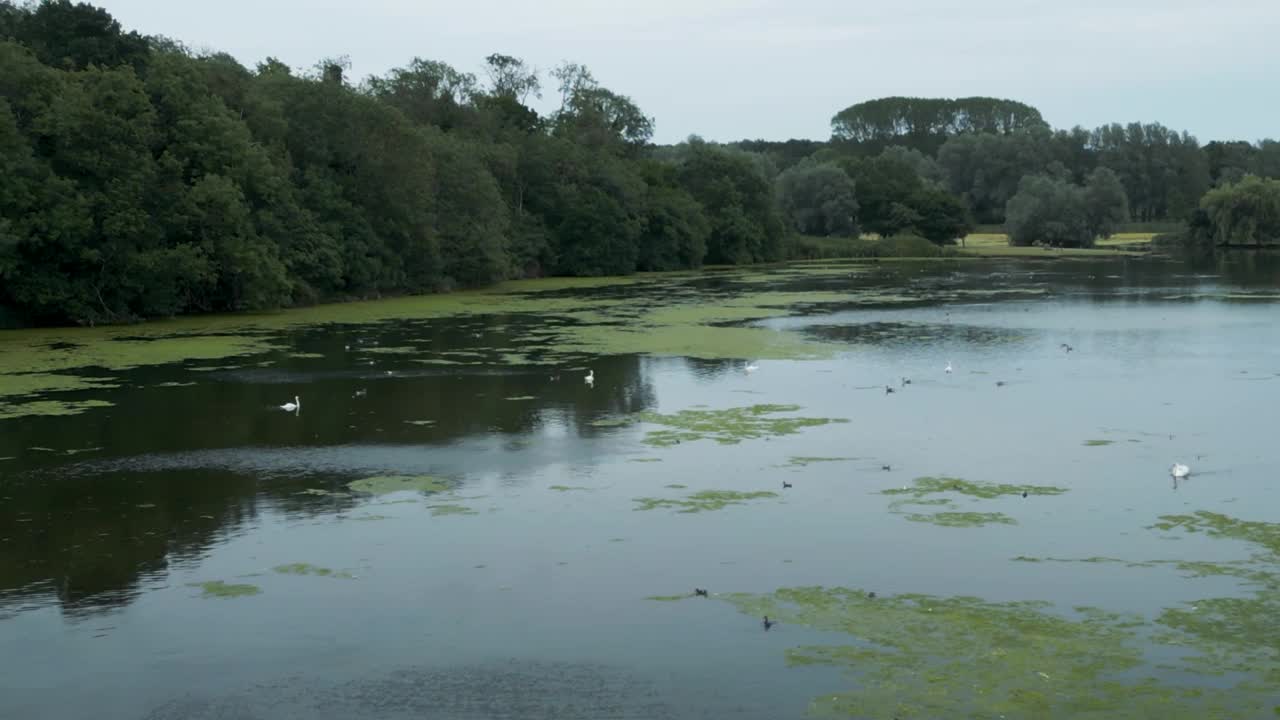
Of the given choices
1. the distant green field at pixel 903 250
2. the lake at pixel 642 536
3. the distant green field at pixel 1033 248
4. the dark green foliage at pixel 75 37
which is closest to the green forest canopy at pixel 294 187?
the dark green foliage at pixel 75 37

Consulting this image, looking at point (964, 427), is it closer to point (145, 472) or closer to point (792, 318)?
point (145, 472)

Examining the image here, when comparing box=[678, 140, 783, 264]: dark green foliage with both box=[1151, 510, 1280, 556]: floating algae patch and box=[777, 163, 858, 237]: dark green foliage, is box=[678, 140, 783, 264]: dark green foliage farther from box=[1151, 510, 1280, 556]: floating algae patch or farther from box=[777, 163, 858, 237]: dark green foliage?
box=[1151, 510, 1280, 556]: floating algae patch

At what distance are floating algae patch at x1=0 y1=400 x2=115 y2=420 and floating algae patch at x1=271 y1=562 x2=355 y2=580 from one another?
40.0ft

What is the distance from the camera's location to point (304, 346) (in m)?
36.0

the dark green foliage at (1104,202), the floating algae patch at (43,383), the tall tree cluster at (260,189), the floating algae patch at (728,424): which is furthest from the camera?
the dark green foliage at (1104,202)

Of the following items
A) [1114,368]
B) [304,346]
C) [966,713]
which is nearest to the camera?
[966,713]

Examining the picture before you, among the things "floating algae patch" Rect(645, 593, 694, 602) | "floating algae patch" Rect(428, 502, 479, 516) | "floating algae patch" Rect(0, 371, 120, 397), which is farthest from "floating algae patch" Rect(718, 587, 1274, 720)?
"floating algae patch" Rect(0, 371, 120, 397)

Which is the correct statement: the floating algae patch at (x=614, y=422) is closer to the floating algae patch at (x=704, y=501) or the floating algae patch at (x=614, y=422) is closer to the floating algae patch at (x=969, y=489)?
the floating algae patch at (x=704, y=501)

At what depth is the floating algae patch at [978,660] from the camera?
9781 millimetres

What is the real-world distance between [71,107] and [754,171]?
5895 centimetres

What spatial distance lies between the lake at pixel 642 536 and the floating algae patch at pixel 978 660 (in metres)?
0.04

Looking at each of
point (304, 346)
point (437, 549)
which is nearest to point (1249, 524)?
point (437, 549)

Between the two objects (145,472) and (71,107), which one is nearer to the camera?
(145,472)

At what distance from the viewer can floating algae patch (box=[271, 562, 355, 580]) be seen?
1360 centimetres
